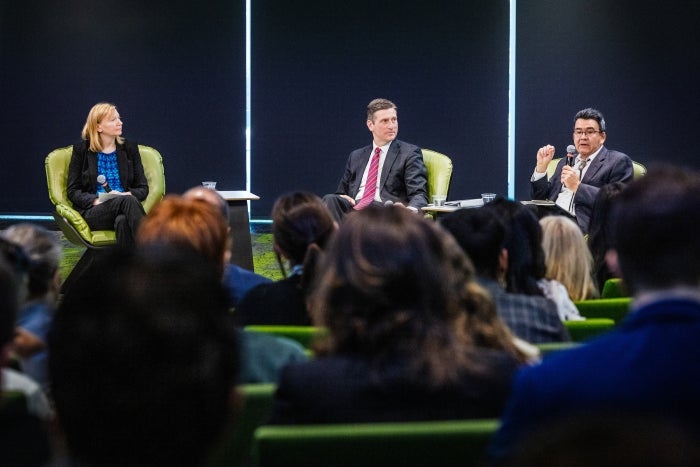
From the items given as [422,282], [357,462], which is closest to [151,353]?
[357,462]

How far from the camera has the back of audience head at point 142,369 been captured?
1062 millimetres

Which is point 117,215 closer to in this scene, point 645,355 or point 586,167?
point 586,167

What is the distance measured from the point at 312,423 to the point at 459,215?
4.59ft

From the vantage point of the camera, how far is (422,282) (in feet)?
6.36

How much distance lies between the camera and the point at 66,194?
296 inches

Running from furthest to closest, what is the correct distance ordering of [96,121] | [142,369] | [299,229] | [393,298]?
[96,121] → [299,229] → [393,298] → [142,369]

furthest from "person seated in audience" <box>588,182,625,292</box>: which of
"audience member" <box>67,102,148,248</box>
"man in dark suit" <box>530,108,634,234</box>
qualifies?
"audience member" <box>67,102,148,248</box>

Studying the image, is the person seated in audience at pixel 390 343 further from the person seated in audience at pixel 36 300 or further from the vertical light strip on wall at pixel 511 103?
the vertical light strip on wall at pixel 511 103

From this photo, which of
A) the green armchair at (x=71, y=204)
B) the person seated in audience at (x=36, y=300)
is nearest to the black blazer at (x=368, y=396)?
the person seated in audience at (x=36, y=300)

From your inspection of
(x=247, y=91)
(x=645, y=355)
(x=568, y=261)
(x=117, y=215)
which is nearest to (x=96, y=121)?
(x=117, y=215)

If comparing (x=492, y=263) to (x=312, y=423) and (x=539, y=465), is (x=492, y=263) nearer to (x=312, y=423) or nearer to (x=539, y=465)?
(x=312, y=423)

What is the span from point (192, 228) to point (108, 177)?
188 inches

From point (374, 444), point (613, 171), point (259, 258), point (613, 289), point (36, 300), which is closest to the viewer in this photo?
point (374, 444)

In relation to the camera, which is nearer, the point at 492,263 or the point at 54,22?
the point at 492,263
